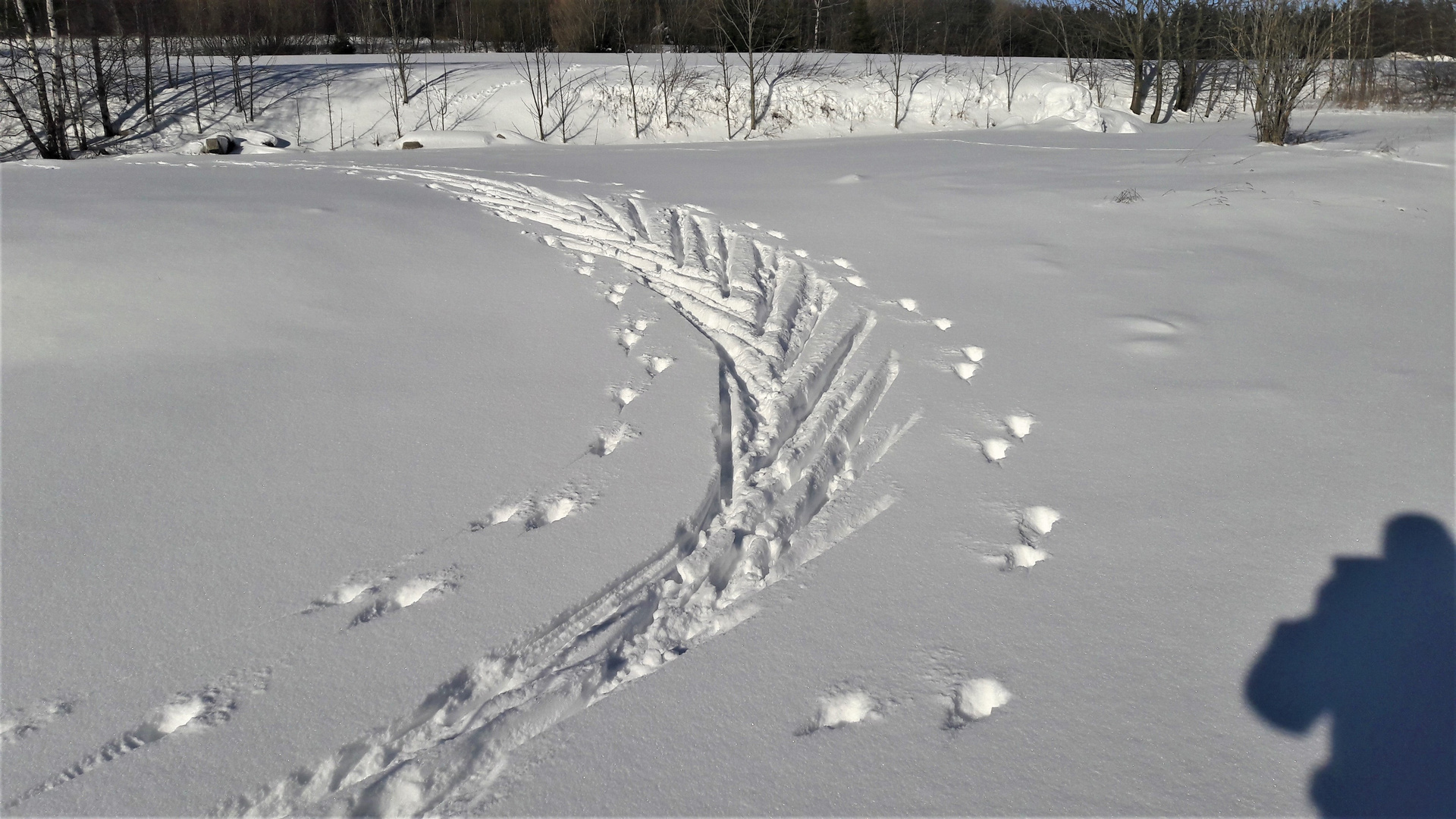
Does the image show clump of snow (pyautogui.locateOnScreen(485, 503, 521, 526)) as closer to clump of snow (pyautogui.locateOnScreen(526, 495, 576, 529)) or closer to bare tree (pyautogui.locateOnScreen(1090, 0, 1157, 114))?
clump of snow (pyautogui.locateOnScreen(526, 495, 576, 529))

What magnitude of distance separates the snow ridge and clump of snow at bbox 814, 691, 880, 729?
36cm

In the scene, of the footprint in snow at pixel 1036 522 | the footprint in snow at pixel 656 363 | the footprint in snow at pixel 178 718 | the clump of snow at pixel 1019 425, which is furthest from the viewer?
the footprint in snow at pixel 656 363

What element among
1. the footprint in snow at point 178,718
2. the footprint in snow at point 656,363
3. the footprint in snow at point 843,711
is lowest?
the footprint in snow at point 843,711

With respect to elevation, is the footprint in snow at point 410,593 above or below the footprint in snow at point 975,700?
above

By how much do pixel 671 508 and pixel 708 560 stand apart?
29 centimetres

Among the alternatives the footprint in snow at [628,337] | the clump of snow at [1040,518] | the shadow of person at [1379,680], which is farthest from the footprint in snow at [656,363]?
the shadow of person at [1379,680]

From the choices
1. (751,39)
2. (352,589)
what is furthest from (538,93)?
(352,589)

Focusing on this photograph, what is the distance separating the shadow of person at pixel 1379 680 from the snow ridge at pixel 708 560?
3.77 feet

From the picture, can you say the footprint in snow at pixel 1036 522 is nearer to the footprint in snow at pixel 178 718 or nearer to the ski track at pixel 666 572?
the ski track at pixel 666 572

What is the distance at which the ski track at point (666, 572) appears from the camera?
157 centimetres

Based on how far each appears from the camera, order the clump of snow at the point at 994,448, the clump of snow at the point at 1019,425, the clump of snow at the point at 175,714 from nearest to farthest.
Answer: the clump of snow at the point at 175,714
the clump of snow at the point at 994,448
the clump of snow at the point at 1019,425

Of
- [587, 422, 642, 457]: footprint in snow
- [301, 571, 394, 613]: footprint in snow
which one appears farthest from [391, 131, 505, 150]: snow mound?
[301, 571, 394, 613]: footprint in snow

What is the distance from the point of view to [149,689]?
5.64 feet

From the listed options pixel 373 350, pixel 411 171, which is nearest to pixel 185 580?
pixel 373 350
